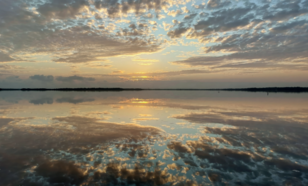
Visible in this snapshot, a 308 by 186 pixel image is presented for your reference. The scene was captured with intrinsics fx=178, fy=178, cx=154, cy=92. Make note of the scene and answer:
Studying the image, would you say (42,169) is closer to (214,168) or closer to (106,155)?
(106,155)

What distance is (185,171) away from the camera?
8.16 meters

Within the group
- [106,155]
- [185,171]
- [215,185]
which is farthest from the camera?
[106,155]

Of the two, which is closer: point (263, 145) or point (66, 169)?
point (66, 169)

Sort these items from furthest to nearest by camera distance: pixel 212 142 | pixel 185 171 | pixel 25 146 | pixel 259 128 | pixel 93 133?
1. pixel 259 128
2. pixel 93 133
3. pixel 212 142
4. pixel 25 146
5. pixel 185 171

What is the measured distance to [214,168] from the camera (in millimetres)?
8477

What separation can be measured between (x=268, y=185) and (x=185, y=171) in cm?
330

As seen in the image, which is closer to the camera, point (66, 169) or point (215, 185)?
point (215, 185)

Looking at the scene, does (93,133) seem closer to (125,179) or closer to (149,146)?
(149,146)

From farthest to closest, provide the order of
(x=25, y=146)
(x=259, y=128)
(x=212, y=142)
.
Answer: (x=259, y=128) < (x=212, y=142) < (x=25, y=146)

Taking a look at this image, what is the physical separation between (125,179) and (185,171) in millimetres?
2732

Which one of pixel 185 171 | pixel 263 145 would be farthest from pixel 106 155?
pixel 263 145

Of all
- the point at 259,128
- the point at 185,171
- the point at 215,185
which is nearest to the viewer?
the point at 215,185

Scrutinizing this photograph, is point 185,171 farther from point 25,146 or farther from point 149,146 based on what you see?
point 25,146

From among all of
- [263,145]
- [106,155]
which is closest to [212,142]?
[263,145]
